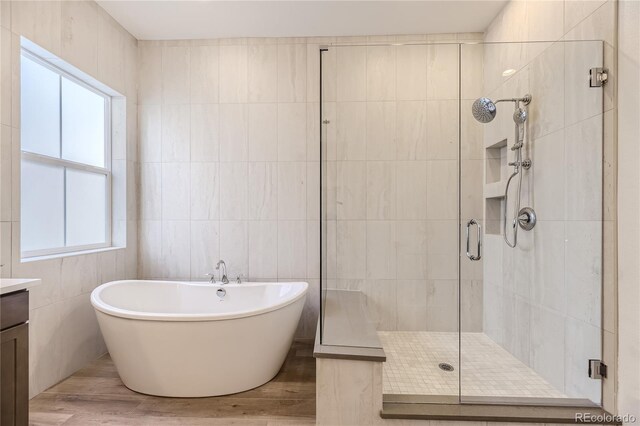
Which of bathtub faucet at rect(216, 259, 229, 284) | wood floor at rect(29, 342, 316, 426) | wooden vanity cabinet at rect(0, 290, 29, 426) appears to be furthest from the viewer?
bathtub faucet at rect(216, 259, 229, 284)

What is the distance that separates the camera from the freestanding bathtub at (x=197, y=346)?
1.70m

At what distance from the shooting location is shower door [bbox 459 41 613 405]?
158 cm

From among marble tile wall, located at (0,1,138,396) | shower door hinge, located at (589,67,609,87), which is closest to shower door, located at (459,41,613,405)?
shower door hinge, located at (589,67,609,87)

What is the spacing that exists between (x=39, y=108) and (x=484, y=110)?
2944 mm

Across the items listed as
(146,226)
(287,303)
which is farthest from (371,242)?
A: (146,226)

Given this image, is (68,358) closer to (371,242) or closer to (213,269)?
(213,269)

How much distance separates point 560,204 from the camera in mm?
A: 1741

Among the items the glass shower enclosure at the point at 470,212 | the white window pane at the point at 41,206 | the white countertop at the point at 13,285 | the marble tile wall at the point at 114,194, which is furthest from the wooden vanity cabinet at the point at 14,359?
the glass shower enclosure at the point at 470,212

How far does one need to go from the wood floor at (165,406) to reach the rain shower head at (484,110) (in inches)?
81.5

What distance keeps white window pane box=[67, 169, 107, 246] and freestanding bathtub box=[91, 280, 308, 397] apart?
23.2 inches

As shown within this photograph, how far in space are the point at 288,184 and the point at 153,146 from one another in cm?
129

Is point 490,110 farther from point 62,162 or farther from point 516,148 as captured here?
point 62,162

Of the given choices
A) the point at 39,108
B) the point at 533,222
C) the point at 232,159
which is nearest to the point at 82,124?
the point at 39,108

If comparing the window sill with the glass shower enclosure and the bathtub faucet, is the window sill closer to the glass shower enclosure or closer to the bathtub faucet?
the bathtub faucet
